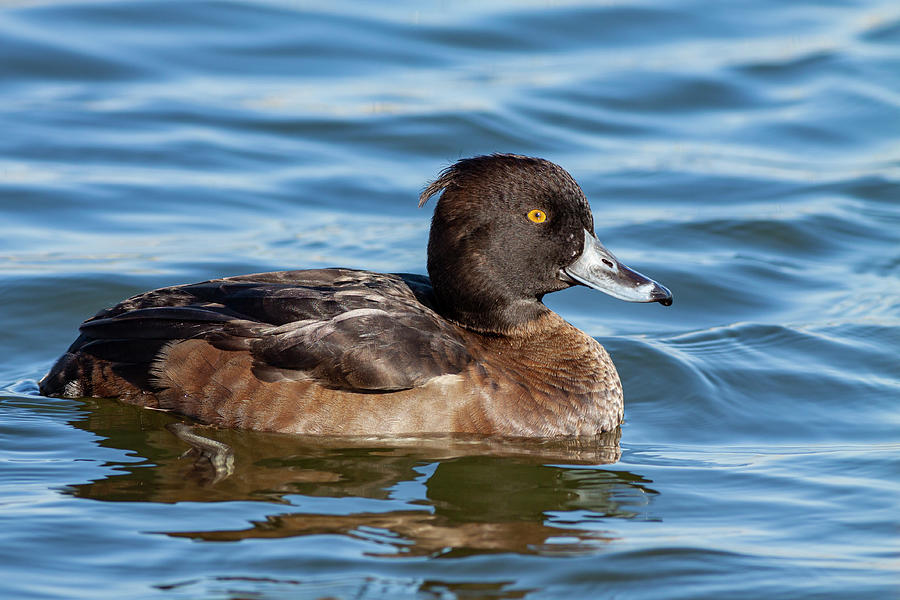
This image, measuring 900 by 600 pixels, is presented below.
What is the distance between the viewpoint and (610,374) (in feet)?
22.2

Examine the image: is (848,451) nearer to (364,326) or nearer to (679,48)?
(364,326)

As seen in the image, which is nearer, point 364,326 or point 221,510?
point 221,510

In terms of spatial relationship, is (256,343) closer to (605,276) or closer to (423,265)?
(605,276)

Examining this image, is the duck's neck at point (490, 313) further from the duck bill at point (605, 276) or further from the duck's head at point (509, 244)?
the duck bill at point (605, 276)

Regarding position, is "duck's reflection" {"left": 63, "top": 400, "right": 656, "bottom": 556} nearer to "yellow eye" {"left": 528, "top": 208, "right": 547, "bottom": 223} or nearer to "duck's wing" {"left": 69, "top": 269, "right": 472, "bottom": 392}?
"duck's wing" {"left": 69, "top": 269, "right": 472, "bottom": 392}

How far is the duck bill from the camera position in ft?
21.9

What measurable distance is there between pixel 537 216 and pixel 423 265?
9.18ft

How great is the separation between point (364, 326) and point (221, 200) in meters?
4.53

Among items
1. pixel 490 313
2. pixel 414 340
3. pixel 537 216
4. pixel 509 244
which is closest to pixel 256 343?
pixel 414 340

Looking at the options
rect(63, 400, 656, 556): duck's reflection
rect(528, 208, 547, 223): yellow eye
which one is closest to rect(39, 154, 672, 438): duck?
rect(528, 208, 547, 223): yellow eye

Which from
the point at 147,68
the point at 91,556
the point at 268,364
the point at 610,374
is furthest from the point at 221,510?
the point at 147,68

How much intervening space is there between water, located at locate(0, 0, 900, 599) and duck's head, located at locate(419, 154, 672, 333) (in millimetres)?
815

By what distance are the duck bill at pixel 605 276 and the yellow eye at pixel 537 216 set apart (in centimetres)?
26

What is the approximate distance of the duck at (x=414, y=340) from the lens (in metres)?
6.11
